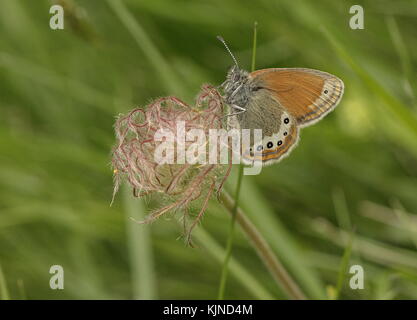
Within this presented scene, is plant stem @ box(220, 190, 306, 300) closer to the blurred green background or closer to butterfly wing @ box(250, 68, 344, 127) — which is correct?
butterfly wing @ box(250, 68, 344, 127)

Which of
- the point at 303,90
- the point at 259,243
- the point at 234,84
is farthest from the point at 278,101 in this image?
the point at 259,243

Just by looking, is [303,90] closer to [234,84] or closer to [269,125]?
[269,125]

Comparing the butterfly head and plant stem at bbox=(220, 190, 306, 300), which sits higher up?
the butterfly head

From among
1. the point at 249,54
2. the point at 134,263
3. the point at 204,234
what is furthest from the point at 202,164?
the point at 249,54

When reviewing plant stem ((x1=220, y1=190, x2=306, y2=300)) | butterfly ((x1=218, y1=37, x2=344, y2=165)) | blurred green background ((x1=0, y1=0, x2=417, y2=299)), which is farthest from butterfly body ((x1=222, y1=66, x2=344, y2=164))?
blurred green background ((x1=0, y1=0, x2=417, y2=299))

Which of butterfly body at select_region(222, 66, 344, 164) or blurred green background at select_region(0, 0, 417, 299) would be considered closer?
butterfly body at select_region(222, 66, 344, 164)

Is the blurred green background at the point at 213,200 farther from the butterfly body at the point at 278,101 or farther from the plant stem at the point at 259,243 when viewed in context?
the plant stem at the point at 259,243

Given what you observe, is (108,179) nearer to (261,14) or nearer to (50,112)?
(50,112)

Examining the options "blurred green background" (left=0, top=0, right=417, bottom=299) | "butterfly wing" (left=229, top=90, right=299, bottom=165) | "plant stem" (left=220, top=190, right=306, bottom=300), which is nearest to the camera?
"plant stem" (left=220, top=190, right=306, bottom=300)
